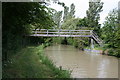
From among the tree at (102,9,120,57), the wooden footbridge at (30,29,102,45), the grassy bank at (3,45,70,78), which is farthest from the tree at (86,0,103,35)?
the grassy bank at (3,45,70,78)

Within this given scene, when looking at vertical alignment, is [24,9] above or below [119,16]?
below

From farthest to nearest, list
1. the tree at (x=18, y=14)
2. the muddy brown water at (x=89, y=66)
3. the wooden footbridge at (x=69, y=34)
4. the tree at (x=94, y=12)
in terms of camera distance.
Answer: the tree at (x=94, y=12)
the wooden footbridge at (x=69, y=34)
the muddy brown water at (x=89, y=66)
the tree at (x=18, y=14)

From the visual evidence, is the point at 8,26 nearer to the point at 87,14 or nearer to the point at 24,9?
the point at 24,9

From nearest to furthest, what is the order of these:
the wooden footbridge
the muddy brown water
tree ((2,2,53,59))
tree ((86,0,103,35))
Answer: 1. tree ((2,2,53,59))
2. the muddy brown water
3. the wooden footbridge
4. tree ((86,0,103,35))

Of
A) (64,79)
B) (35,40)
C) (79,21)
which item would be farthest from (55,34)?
(64,79)

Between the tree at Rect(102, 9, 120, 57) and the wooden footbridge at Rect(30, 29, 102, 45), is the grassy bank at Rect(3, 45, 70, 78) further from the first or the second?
the wooden footbridge at Rect(30, 29, 102, 45)

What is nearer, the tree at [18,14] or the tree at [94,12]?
the tree at [18,14]

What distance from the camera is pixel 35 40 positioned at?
74.6ft

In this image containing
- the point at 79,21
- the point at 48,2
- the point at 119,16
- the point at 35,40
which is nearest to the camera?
the point at 48,2

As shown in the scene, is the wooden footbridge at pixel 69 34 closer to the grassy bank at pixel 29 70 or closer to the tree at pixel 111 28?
the tree at pixel 111 28

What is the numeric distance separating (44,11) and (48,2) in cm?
37

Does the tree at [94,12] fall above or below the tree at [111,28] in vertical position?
above

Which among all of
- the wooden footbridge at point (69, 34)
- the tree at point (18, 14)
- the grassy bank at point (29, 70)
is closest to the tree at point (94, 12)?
the wooden footbridge at point (69, 34)

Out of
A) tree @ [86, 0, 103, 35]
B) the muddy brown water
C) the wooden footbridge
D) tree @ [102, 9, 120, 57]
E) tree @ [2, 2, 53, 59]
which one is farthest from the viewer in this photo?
tree @ [86, 0, 103, 35]
